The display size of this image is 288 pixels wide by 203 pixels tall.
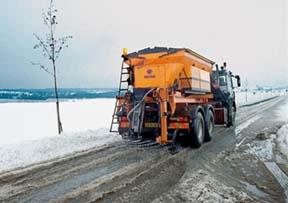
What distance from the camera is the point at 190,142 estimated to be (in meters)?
10.2

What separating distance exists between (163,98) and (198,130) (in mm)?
1693

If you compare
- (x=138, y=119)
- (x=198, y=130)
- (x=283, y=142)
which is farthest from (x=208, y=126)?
(x=138, y=119)

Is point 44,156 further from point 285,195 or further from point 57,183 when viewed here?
point 285,195

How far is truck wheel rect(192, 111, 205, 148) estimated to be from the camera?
9984 mm

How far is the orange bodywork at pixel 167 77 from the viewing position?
9586 millimetres

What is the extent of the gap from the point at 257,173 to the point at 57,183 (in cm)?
418

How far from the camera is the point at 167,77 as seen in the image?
9.96 m

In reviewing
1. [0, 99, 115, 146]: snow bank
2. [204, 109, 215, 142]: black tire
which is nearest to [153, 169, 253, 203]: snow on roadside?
[204, 109, 215, 142]: black tire

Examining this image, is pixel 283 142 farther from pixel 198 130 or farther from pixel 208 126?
pixel 198 130

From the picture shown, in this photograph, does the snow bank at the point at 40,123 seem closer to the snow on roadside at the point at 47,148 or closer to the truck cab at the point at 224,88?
the snow on roadside at the point at 47,148

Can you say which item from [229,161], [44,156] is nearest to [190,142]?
[229,161]

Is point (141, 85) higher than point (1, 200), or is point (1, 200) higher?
point (141, 85)

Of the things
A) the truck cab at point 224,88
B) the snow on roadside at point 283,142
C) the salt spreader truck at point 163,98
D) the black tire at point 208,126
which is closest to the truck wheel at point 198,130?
the salt spreader truck at point 163,98

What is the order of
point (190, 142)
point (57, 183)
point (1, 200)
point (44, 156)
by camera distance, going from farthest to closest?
point (190, 142), point (44, 156), point (57, 183), point (1, 200)
